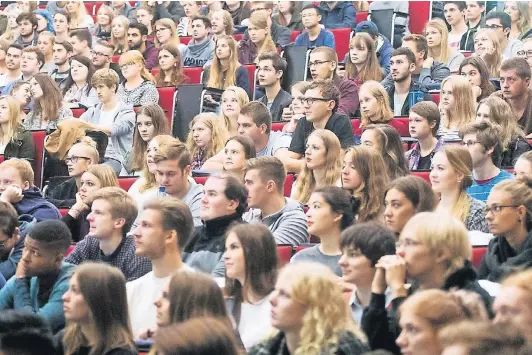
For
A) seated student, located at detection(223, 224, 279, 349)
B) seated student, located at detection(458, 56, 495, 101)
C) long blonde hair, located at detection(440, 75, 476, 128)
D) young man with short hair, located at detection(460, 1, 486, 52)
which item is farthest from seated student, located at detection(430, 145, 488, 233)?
young man with short hair, located at detection(460, 1, 486, 52)

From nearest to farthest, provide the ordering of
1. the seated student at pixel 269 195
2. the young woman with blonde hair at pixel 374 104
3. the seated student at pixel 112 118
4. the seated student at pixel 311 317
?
the seated student at pixel 311 317, the seated student at pixel 269 195, the young woman with blonde hair at pixel 374 104, the seated student at pixel 112 118

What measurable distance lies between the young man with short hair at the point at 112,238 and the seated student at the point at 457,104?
197 centimetres

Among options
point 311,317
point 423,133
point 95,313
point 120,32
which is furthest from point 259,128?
point 120,32

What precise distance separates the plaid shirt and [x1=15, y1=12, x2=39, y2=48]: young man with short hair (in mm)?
5403

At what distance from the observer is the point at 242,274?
12.7 ft

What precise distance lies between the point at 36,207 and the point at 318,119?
1.44m

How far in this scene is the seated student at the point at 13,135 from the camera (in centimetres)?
677

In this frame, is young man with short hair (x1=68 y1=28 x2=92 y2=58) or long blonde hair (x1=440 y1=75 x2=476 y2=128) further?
young man with short hair (x1=68 y1=28 x2=92 y2=58)

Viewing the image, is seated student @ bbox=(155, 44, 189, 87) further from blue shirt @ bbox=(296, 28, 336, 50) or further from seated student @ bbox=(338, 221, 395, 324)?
seated student @ bbox=(338, 221, 395, 324)

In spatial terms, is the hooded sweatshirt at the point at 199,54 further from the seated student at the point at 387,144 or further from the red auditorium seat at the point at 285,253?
the red auditorium seat at the point at 285,253

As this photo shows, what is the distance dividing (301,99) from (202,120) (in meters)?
0.53

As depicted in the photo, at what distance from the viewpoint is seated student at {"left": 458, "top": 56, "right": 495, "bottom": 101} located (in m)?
6.59

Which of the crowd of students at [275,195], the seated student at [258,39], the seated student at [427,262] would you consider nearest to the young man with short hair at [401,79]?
the crowd of students at [275,195]

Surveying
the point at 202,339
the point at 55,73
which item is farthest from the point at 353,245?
the point at 55,73
